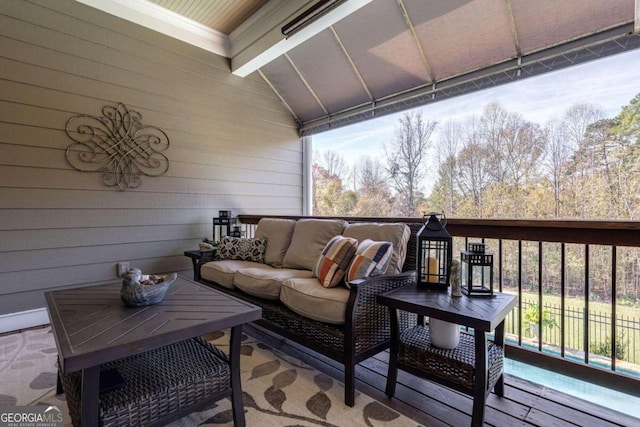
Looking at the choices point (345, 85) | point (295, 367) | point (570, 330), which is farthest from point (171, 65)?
point (570, 330)

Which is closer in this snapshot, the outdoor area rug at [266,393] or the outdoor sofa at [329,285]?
the outdoor area rug at [266,393]

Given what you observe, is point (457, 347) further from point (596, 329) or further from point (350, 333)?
point (596, 329)

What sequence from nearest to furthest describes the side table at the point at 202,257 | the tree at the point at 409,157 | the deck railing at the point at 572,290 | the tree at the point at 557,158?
the deck railing at the point at 572,290 < the side table at the point at 202,257 < the tree at the point at 557,158 < the tree at the point at 409,157

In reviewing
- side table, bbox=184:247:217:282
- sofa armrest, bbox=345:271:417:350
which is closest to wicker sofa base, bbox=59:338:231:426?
sofa armrest, bbox=345:271:417:350

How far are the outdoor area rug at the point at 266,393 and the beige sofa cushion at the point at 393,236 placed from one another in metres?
0.83

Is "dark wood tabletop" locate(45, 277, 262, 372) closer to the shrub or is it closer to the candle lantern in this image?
the candle lantern

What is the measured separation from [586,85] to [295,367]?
4531mm

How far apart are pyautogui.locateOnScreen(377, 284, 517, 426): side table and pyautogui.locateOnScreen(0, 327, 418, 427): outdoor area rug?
0.28 m

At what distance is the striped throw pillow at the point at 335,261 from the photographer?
214cm

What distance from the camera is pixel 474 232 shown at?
2207 millimetres

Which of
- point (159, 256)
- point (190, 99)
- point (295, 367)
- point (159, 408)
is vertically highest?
point (190, 99)

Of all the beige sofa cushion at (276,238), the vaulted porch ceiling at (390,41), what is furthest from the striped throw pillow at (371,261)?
the vaulted porch ceiling at (390,41)

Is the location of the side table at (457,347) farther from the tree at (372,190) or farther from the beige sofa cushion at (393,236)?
the tree at (372,190)

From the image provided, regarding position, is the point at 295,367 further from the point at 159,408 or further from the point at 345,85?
the point at 345,85
